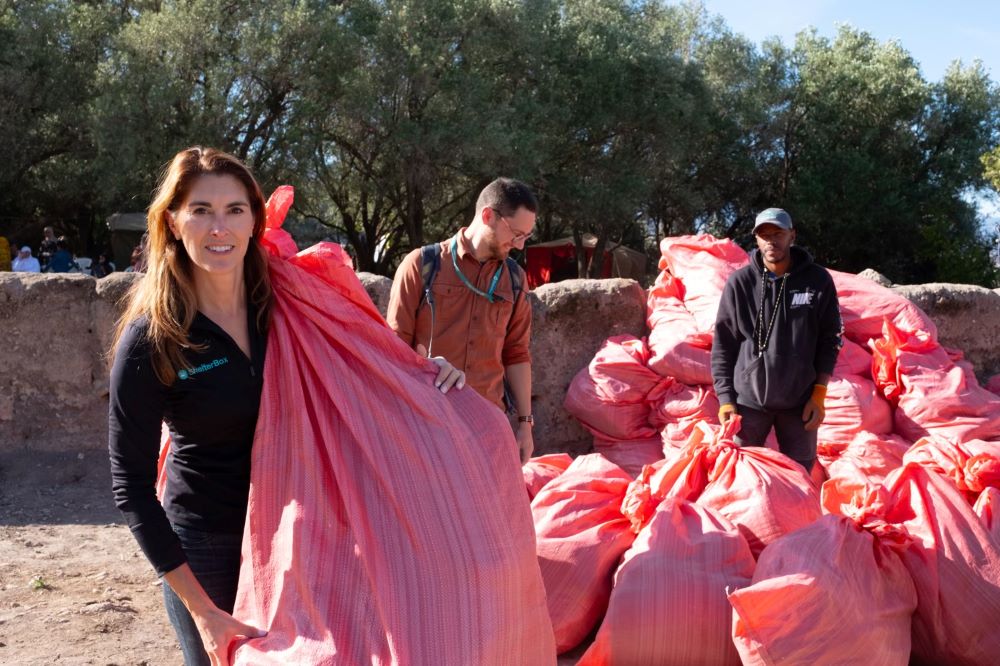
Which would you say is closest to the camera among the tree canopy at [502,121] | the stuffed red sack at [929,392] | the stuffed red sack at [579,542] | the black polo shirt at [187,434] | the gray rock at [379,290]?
the black polo shirt at [187,434]

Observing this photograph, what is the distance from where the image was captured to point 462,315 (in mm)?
3141

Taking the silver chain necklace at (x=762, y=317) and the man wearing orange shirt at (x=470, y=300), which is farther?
the silver chain necklace at (x=762, y=317)

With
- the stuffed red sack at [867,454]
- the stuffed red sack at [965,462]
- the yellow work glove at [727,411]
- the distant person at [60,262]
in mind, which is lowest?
the stuffed red sack at [867,454]

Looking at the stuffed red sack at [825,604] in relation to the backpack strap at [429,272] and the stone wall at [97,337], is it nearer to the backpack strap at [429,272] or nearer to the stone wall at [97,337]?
the backpack strap at [429,272]

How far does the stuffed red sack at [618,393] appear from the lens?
16.5 ft

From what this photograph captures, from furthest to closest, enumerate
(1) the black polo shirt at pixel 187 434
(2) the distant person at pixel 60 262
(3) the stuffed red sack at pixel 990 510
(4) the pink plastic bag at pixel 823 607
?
(2) the distant person at pixel 60 262, (3) the stuffed red sack at pixel 990 510, (4) the pink plastic bag at pixel 823 607, (1) the black polo shirt at pixel 187 434

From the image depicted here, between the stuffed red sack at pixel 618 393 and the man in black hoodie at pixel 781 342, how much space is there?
1113 millimetres

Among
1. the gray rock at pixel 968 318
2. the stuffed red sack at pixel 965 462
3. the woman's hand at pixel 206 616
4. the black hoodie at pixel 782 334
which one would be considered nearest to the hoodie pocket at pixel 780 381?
the black hoodie at pixel 782 334

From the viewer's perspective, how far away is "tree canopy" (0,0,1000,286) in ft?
50.8

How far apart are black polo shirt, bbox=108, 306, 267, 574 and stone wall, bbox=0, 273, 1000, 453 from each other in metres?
3.49

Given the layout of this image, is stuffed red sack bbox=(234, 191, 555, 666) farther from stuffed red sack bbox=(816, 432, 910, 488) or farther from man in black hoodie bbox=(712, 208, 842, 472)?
stuffed red sack bbox=(816, 432, 910, 488)

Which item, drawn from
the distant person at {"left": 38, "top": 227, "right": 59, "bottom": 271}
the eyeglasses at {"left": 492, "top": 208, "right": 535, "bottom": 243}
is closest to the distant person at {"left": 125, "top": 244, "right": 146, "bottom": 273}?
the eyeglasses at {"left": 492, "top": 208, "right": 535, "bottom": 243}

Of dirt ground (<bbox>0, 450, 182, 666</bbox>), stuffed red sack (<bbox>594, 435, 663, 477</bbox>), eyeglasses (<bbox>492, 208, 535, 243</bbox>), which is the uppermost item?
eyeglasses (<bbox>492, 208, 535, 243</bbox>)

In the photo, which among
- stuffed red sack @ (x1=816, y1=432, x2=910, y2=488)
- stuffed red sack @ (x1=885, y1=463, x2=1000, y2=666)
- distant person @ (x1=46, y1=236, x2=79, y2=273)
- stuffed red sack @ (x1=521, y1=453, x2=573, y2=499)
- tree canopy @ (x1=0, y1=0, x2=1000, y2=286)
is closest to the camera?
stuffed red sack @ (x1=885, y1=463, x2=1000, y2=666)
